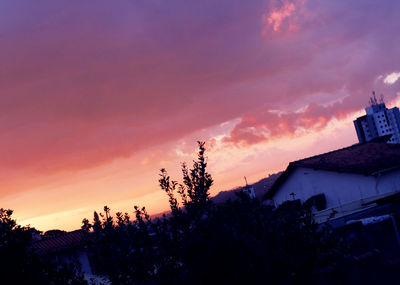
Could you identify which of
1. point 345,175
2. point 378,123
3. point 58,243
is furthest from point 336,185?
point 378,123

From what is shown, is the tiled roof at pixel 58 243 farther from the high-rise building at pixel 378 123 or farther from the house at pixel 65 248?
the high-rise building at pixel 378 123

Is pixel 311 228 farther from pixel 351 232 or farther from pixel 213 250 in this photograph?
pixel 351 232

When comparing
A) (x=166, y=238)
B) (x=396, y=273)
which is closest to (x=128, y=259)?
(x=166, y=238)

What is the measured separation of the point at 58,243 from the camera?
29.5 m

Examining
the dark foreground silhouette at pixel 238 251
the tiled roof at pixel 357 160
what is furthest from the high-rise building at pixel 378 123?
the dark foreground silhouette at pixel 238 251

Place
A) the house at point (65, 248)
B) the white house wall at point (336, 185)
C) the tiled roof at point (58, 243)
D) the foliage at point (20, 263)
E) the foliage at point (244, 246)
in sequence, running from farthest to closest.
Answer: the tiled roof at point (58, 243) < the house at point (65, 248) < the white house wall at point (336, 185) < the foliage at point (20, 263) < the foliage at point (244, 246)

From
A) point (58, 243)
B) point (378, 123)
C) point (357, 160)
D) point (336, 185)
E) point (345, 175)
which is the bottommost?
point (336, 185)

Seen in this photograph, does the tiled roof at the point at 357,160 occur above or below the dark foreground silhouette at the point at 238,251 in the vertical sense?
above

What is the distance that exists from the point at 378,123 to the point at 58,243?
520ft

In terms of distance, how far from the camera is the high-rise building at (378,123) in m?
151

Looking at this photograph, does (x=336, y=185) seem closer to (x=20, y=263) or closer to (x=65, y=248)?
(x=65, y=248)

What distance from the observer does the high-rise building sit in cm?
15075

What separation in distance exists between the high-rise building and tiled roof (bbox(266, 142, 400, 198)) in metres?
129

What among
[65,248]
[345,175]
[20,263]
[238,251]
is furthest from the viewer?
[65,248]
